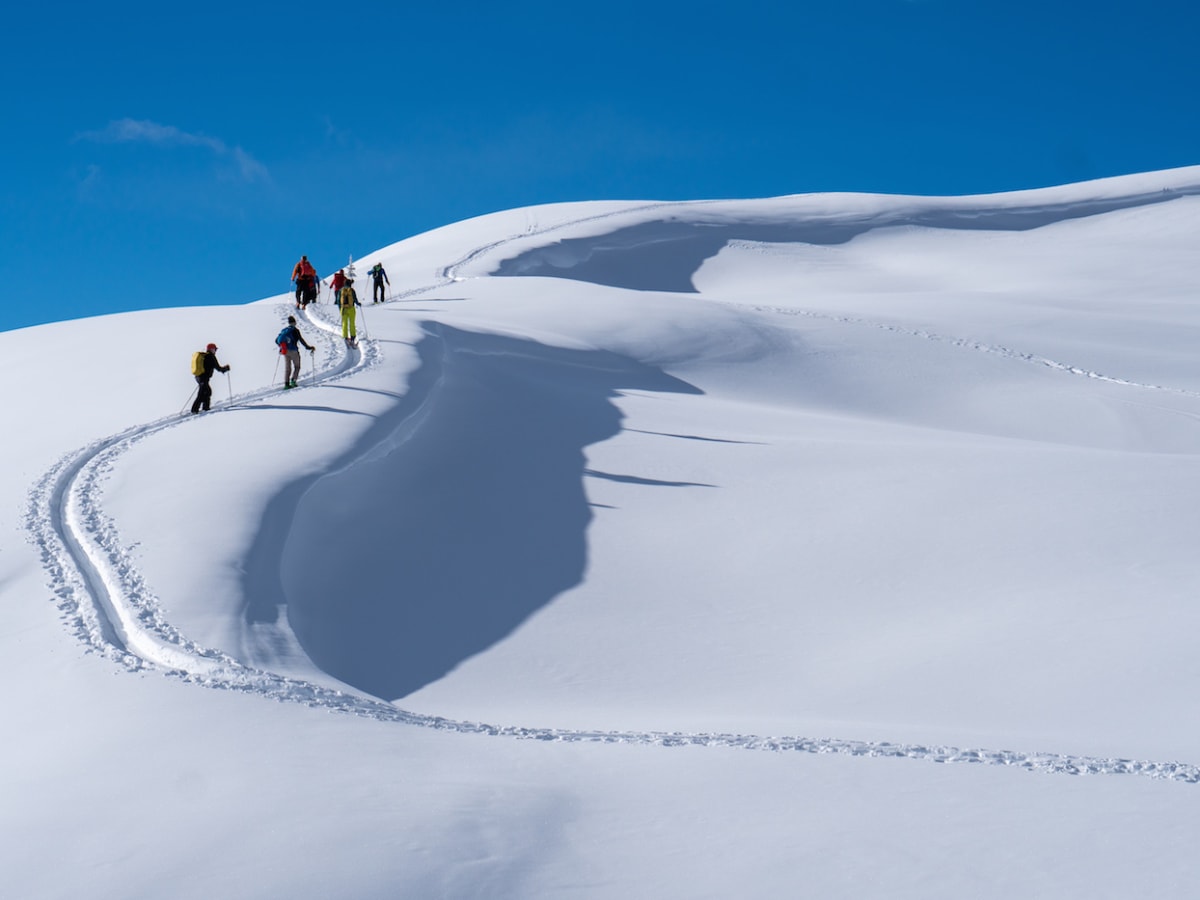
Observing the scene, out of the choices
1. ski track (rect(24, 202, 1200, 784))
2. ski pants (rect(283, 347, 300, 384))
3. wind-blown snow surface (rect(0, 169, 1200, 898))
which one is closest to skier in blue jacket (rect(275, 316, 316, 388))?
ski pants (rect(283, 347, 300, 384))

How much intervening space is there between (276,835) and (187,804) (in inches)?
29.8

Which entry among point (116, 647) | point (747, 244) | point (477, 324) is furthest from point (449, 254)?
point (116, 647)

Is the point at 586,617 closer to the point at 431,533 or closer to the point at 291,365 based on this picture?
the point at 431,533

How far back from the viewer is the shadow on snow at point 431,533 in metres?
12.0

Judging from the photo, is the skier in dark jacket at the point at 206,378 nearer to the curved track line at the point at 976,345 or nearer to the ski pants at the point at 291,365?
the ski pants at the point at 291,365

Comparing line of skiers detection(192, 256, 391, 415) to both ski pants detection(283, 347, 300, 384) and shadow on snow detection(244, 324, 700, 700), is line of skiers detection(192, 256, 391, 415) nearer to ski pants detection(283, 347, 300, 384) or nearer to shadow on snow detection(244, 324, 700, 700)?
ski pants detection(283, 347, 300, 384)

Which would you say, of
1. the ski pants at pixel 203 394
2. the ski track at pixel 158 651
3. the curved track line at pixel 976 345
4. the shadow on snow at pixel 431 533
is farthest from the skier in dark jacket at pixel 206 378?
the curved track line at pixel 976 345

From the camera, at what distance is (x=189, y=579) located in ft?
37.9

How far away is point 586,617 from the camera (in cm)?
1284

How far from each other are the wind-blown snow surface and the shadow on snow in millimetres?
65

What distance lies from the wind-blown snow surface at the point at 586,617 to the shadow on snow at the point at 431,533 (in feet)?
0.21

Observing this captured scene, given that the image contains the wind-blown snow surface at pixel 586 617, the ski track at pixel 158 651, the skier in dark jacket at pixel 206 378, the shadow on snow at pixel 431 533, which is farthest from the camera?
the skier in dark jacket at pixel 206 378

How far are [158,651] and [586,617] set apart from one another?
449 centimetres

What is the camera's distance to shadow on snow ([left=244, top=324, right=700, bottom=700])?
11977mm
